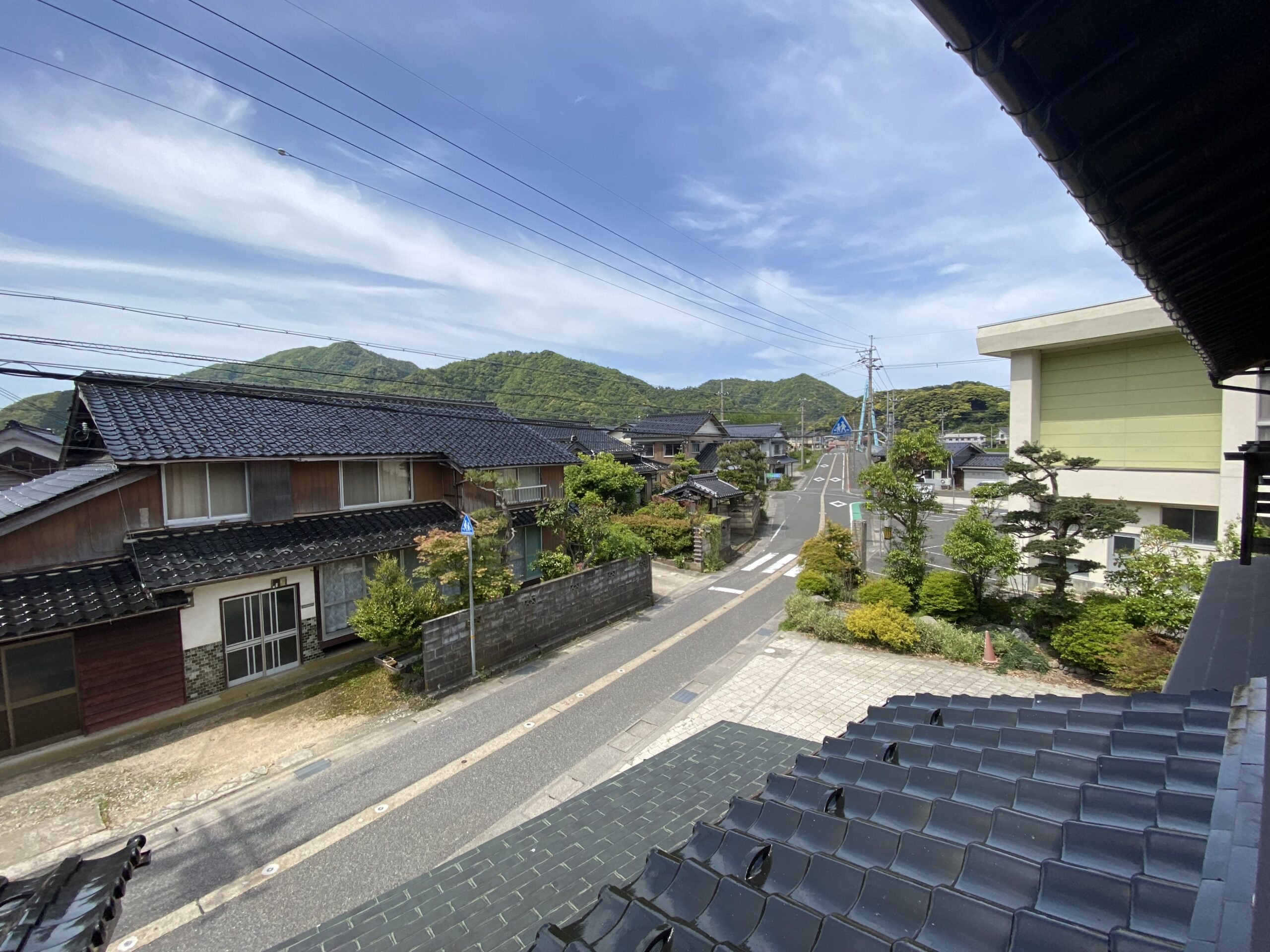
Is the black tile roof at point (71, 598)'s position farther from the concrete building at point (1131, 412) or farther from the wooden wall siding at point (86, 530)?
the concrete building at point (1131, 412)

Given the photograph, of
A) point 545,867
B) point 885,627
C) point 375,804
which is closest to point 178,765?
point 375,804

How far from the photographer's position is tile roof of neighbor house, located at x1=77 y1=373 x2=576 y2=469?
9812 mm

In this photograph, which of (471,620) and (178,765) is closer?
(178,765)

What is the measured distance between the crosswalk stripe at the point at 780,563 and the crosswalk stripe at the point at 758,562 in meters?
0.41

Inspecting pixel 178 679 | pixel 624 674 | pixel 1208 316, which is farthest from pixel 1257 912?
pixel 178 679

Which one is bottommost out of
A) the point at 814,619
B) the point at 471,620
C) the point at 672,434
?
the point at 814,619

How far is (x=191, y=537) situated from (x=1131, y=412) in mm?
21225

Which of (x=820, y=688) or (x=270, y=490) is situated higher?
(x=270, y=490)

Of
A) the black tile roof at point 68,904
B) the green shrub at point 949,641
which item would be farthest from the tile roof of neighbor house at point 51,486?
the green shrub at point 949,641

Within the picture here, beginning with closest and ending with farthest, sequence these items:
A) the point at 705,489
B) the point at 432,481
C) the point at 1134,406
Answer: the point at 1134,406
the point at 432,481
the point at 705,489

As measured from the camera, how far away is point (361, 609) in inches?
389

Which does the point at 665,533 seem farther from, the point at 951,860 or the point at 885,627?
the point at 951,860

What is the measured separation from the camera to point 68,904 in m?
2.76

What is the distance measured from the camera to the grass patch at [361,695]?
949cm
